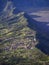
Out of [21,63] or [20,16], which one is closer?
[21,63]

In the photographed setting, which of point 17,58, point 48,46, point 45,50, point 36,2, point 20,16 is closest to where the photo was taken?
point 17,58

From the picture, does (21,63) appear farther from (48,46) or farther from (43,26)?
(43,26)

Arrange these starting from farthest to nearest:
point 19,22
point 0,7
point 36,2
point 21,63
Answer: point 36,2
point 0,7
point 19,22
point 21,63

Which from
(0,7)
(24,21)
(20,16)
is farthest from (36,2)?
(24,21)

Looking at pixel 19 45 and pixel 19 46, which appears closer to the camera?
pixel 19 46

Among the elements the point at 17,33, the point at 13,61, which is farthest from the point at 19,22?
the point at 13,61

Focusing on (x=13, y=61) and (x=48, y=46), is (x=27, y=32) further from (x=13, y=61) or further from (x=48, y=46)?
(x=13, y=61)
